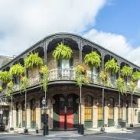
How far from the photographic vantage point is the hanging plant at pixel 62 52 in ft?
123

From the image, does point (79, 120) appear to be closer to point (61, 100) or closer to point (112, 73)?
point (61, 100)

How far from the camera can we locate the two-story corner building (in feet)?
124

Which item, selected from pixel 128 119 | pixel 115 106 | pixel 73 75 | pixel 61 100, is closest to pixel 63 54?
pixel 73 75

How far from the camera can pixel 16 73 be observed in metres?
43.1

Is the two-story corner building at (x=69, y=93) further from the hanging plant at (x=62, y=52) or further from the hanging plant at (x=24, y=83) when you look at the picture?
the hanging plant at (x=62, y=52)

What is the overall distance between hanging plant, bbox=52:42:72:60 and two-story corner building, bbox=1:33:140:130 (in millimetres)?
873

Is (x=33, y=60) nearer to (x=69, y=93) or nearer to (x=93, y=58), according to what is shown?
(x=69, y=93)

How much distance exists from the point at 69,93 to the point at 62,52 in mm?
4412

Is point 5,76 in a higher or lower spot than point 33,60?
lower

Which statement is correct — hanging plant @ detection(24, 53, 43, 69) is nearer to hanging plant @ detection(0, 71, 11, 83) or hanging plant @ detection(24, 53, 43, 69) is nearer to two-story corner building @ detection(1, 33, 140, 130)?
two-story corner building @ detection(1, 33, 140, 130)

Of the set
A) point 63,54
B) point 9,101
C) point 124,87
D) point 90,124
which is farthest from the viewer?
point 9,101

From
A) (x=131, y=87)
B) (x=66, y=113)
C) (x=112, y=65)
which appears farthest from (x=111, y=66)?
(x=66, y=113)

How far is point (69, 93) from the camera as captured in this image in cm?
3912

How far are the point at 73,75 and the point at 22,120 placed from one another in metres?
11.5
